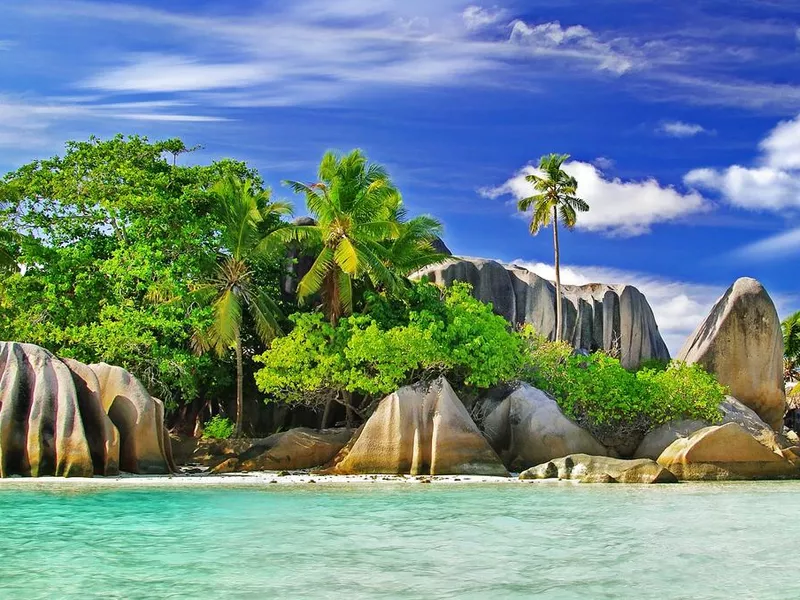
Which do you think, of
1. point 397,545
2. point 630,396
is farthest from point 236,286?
point 397,545

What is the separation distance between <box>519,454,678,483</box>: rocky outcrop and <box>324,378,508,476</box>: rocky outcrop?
4.31ft

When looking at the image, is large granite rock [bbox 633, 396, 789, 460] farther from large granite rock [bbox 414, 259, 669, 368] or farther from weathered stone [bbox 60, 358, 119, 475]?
weathered stone [bbox 60, 358, 119, 475]

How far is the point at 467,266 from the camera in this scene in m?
31.4

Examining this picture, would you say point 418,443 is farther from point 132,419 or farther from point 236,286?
A: point 236,286

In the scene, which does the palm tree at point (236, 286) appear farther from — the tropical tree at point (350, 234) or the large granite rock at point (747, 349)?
the large granite rock at point (747, 349)

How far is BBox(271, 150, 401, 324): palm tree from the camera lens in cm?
2322

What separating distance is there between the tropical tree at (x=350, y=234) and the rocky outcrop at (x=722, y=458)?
27.7ft

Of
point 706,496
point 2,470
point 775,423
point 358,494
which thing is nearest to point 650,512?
point 706,496

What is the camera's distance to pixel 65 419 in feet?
57.5

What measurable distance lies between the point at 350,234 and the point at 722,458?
34.8ft

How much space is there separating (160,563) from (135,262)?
1582cm

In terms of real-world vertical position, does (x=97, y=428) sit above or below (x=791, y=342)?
below

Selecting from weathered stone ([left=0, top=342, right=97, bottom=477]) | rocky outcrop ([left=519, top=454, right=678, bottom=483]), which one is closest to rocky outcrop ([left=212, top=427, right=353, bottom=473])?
weathered stone ([left=0, top=342, right=97, bottom=477])

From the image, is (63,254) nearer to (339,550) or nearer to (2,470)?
(2,470)
